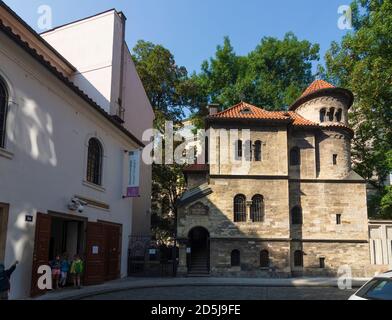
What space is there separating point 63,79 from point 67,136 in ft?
7.40

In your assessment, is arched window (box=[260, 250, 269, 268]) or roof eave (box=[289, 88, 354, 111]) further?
roof eave (box=[289, 88, 354, 111])

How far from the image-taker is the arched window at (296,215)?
27.8 metres

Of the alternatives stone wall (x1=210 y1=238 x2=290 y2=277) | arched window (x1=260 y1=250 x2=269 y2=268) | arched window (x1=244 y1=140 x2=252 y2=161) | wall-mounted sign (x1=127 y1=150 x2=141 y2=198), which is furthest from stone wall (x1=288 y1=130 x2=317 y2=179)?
wall-mounted sign (x1=127 y1=150 x2=141 y2=198)

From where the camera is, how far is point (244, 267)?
26.0 meters

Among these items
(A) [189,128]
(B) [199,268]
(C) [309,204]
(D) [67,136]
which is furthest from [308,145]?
(D) [67,136]

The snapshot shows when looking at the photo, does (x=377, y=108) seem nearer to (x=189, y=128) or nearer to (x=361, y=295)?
(x=189, y=128)

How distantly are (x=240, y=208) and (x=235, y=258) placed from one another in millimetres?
3353

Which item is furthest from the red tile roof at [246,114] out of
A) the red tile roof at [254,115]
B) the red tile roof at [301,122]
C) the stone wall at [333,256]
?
the stone wall at [333,256]

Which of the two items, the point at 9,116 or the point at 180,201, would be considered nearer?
the point at 9,116

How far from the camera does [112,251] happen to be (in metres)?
19.7

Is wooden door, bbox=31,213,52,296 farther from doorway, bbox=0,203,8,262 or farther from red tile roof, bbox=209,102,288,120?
red tile roof, bbox=209,102,288,120

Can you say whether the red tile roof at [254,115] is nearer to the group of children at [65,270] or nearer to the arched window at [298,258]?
the arched window at [298,258]

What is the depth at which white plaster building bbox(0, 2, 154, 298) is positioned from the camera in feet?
40.4

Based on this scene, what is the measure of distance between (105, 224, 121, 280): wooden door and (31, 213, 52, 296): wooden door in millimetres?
5142
